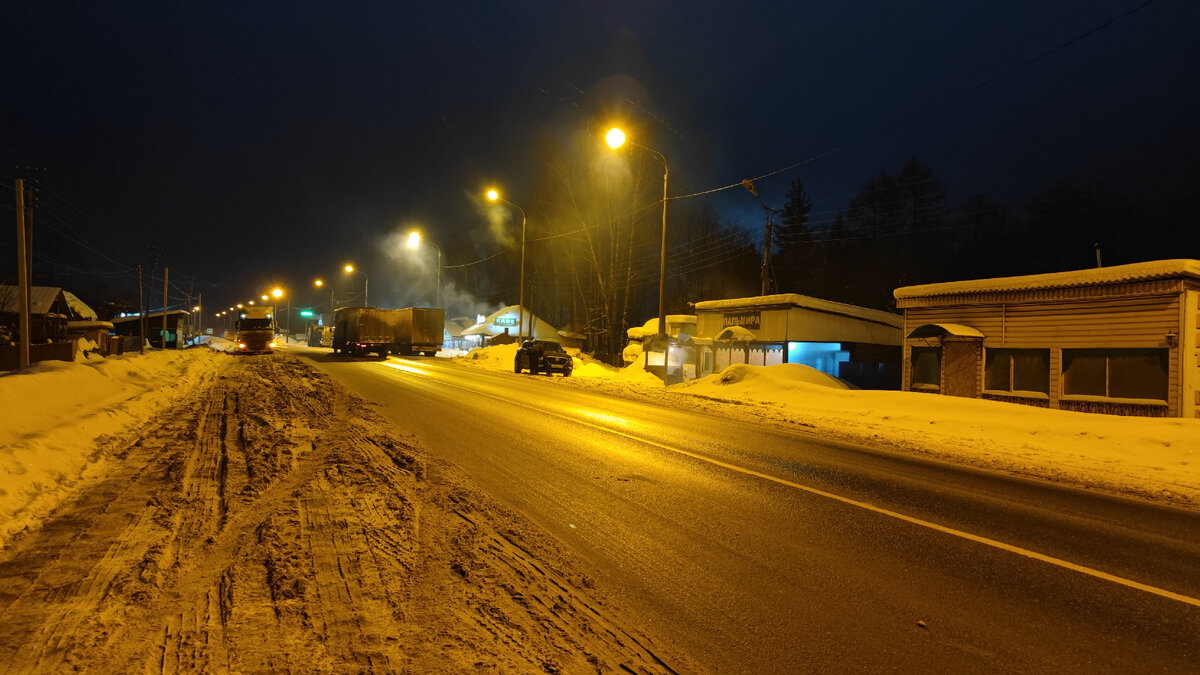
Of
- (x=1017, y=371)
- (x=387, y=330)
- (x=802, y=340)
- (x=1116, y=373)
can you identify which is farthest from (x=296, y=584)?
(x=387, y=330)

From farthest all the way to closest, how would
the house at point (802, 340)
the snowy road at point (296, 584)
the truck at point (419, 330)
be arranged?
1. the truck at point (419, 330)
2. the house at point (802, 340)
3. the snowy road at point (296, 584)

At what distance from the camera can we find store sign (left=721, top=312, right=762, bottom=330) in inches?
1063

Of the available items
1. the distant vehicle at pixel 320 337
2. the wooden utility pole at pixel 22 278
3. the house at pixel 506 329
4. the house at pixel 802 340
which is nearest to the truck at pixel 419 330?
the house at pixel 506 329

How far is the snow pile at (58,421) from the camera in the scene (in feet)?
19.0

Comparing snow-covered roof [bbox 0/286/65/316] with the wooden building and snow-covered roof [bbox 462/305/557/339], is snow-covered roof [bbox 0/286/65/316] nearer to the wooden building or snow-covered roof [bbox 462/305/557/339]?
snow-covered roof [bbox 462/305/557/339]

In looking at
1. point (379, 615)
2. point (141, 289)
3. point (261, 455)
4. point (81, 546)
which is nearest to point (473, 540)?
point (379, 615)

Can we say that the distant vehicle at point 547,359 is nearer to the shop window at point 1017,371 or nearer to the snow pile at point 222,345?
the shop window at point 1017,371

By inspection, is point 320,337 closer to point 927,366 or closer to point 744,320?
point 744,320

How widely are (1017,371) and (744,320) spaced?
11833 mm

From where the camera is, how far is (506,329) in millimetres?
58875

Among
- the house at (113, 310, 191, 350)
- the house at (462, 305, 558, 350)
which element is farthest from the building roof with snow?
the house at (462, 305, 558, 350)

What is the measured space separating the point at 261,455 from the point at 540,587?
5.71 meters

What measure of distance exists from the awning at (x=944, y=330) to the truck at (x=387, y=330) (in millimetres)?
33274

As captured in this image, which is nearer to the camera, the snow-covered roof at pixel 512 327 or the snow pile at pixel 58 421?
the snow pile at pixel 58 421
